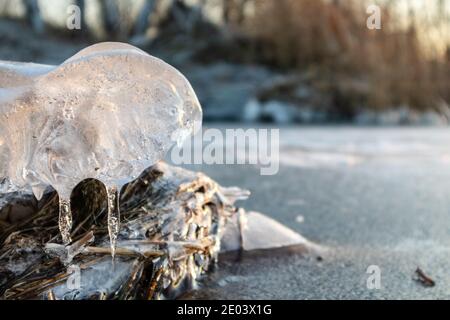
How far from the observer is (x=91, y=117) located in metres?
1.10

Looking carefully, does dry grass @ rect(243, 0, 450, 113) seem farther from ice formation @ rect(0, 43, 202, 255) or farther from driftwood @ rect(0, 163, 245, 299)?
ice formation @ rect(0, 43, 202, 255)

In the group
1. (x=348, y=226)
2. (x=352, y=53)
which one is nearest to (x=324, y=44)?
(x=352, y=53)

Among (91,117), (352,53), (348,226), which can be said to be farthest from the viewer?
(352,53)

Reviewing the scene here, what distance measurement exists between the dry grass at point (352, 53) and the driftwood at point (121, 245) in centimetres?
1058

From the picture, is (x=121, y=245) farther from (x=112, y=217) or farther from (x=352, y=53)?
(x=352, y=53)

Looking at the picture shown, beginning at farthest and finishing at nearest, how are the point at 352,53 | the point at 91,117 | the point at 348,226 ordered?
1. the point at 352,53
2. the point at 348,226
3. the point at 91,117

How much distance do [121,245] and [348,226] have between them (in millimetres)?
1187

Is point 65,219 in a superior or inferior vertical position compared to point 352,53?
inferior

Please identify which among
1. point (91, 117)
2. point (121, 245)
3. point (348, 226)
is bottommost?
point (348, 226)

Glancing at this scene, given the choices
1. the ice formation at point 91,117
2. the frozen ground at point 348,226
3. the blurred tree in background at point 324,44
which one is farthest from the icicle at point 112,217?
the blurred tree in background at point 324,44

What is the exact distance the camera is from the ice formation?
1.06 m

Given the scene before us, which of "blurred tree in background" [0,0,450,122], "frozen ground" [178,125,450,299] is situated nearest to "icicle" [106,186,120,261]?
"frozen ground" [178,125,450,299]

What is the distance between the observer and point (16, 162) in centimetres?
110
